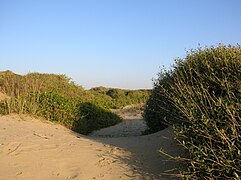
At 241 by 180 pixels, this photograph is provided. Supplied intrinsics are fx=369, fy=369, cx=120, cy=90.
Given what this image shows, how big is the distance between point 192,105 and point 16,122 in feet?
17.2

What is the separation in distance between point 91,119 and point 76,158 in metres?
6.30

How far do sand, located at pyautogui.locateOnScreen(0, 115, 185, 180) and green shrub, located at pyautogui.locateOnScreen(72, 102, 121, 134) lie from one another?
11.4 ft

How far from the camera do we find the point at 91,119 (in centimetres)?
1202

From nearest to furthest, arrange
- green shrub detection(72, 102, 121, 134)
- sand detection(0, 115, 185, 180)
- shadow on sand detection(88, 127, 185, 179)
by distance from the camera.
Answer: shadow on sand detection(88, 127, 185, 179)
sand detection(0, 115, 185, 180)
green shrub detection(72, 102, 121, 134)

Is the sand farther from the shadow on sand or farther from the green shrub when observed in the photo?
the green shrub

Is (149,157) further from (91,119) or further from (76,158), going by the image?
(91,119)

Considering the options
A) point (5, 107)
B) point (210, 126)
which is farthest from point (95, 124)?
point (210, 126)

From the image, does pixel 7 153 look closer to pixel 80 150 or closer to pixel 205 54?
pixel 80 150

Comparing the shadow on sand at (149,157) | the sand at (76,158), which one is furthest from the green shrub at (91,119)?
the shadow on sand at (149,157)

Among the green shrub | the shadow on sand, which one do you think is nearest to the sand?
the shadow on sand

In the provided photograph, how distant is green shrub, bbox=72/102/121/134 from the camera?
11.2 meters

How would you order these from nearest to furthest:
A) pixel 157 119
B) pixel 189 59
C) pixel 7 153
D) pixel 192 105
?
pixel 192 105 < pixel 7 153 < pixel 189 59 < pixel 157 119

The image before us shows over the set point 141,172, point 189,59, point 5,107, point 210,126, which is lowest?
point 141,172

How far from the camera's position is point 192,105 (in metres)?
4.96
